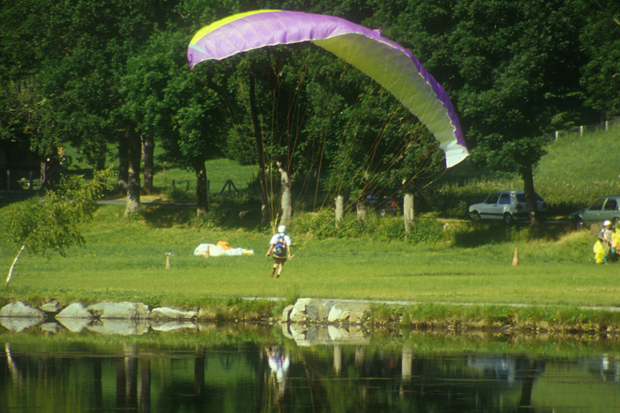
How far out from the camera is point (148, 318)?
1631cm

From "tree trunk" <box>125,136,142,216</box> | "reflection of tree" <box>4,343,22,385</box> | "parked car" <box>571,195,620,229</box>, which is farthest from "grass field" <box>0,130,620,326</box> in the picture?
"reflection of tree" <box>4,343,22,385</box>

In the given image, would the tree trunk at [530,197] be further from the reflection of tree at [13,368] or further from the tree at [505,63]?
the reflection of tree at [13,368]

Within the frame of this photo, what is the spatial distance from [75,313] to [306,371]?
318 inches

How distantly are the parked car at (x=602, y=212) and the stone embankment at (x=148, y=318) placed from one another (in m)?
21.0

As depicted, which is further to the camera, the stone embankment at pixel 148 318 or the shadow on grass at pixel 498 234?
A: the shadow on grass at pixel 498 234

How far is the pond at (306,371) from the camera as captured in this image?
344 inches

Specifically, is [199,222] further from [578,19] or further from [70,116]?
[578,19]

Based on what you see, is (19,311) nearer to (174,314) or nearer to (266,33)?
(174,314)

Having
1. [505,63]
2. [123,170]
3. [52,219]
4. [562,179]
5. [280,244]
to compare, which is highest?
[505,63]

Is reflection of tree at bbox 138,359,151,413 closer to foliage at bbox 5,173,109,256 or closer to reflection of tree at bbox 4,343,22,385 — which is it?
reflection of tree at bbox 4,343,22,385

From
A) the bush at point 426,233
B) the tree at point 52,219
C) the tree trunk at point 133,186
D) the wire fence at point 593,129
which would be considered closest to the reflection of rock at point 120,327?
the tree at point 52,219

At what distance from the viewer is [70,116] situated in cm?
3775

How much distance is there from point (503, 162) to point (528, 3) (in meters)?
6.81

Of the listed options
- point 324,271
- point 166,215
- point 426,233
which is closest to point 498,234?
point 426,233
